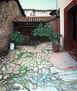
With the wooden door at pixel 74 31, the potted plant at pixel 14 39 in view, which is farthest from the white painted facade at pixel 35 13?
the wooden door at pixel 74 31

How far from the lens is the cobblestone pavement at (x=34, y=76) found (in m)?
2.92

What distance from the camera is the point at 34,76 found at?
352cm

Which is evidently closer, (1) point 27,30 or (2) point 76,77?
(2) point 76,77

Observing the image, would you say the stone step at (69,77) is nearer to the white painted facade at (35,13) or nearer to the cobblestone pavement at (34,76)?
the cobblestone pavement at (34,76)

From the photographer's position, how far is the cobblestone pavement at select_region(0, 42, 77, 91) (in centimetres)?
292

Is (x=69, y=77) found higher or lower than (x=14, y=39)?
lower

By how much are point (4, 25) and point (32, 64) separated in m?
2.99

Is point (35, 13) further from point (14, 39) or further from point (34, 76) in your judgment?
point (34, 76)

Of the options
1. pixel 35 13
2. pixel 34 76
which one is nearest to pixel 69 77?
pixel 34 76

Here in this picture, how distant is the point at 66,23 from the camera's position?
517 centimetres

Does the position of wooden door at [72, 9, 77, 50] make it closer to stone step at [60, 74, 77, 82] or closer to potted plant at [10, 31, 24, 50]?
stone step at [60, 74, 77, 82]

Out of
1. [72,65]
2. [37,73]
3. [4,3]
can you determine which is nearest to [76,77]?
[72,65]

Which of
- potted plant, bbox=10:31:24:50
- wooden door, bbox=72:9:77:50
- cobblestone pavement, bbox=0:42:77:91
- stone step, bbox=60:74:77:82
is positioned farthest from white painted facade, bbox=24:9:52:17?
stone step, bbox=60:74:77:82

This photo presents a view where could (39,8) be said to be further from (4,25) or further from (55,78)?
(55,78)
